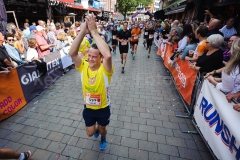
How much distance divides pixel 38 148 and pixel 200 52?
4.43 metres

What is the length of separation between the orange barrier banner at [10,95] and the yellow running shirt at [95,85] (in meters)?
2.60

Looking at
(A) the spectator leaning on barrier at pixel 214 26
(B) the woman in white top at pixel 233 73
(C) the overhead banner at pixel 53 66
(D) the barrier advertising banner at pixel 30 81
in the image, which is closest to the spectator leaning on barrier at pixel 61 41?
(C) the overhead banner at pixel 53 66

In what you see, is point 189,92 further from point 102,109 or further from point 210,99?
point 102,109

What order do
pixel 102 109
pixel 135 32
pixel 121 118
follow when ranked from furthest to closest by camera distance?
pixel 135 32, pixel 121 118, pixel 102 109

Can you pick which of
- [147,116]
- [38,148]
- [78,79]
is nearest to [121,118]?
[147,116]

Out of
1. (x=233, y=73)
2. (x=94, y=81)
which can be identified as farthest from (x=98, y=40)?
(x=233, y=73)

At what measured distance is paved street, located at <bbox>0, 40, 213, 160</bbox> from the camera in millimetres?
2723

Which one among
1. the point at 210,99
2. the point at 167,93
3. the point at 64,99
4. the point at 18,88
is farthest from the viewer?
the point at 167,93

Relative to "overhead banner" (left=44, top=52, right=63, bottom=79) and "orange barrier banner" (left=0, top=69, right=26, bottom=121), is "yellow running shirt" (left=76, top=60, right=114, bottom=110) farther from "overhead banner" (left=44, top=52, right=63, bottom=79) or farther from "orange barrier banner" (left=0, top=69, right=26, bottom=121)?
"overhead banner" (left=44, top=52, right=63, bottom=79)

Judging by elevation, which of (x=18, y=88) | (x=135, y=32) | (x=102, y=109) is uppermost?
(x=135, y=32)

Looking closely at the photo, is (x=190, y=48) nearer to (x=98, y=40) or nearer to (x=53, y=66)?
(x=98, y=40)

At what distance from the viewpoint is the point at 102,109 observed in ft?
7.83

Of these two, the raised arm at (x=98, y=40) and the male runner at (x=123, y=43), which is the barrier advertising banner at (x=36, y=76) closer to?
the male runner at (x=123, y=43)

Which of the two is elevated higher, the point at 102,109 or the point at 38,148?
the point at 102,109
